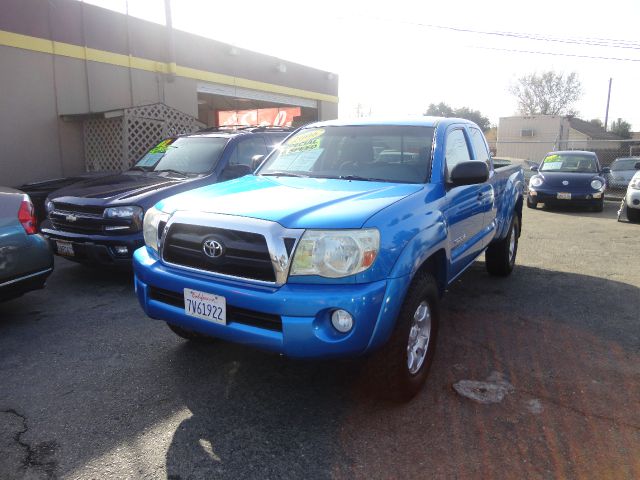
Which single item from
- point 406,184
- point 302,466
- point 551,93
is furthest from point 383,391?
point 551,93

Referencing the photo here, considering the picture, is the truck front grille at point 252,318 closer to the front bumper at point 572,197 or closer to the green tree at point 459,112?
the front bumper at point 572,197

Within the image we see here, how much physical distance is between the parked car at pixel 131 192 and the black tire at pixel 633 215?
7.65 m

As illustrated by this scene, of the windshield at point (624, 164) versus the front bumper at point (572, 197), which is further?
the windshield at point (624, 164)

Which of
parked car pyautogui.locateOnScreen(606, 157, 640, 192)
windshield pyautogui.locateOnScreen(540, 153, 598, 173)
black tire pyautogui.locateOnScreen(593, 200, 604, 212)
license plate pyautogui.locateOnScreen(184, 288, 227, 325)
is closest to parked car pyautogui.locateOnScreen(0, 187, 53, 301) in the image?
license plate pyautogui.locateOnScreen(184, 288, 227, 325)

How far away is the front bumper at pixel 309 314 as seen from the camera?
2.40 meters

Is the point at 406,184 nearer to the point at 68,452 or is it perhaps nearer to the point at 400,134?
the point at 400,134

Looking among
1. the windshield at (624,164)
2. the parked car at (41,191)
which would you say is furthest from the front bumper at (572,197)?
the parked car at (41,191)

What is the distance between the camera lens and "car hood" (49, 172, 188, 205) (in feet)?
16.7

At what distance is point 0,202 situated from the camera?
4035 millimetres

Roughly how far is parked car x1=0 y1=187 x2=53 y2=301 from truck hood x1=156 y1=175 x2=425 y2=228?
5.71 feet

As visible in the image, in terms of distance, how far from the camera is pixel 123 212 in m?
4.95

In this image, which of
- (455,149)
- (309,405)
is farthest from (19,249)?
(455,149)

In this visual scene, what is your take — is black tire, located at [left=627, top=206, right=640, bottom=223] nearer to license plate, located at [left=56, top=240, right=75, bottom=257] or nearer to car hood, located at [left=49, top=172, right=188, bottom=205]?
car hood, located at [left=49, top=172, right=188, bottom=205]

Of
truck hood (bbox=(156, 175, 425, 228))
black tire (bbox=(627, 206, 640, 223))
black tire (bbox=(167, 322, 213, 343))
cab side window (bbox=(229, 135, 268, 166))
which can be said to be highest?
cab side window (bbox=(229, 135, 268, 166))
